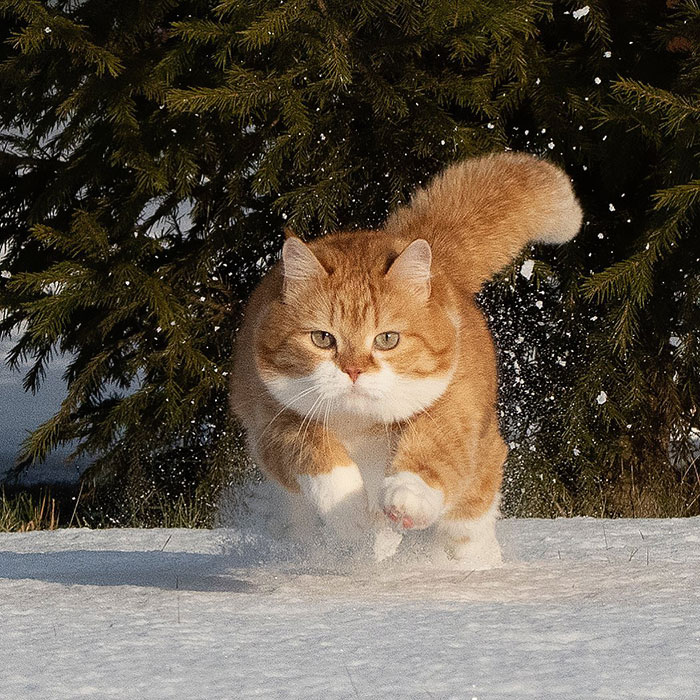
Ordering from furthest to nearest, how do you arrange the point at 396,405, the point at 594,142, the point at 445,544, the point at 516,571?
the point at 594,142 → the point at 445,544 → the point at 516,571 → the point at 396,405

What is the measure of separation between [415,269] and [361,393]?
16.2 inches

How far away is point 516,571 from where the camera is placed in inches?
136

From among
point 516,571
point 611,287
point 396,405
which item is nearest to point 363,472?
point 396,405

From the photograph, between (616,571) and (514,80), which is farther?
(514,80)

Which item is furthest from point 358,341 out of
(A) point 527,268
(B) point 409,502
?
(A) point 527,268

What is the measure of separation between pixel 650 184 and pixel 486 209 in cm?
204

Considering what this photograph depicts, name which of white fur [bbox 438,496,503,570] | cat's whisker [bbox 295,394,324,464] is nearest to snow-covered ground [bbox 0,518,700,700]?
white fur [bbox 438,496,503,570]

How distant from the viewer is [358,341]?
3312mm

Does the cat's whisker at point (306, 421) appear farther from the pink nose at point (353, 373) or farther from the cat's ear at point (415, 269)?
the cat's ear at point (415, 269)

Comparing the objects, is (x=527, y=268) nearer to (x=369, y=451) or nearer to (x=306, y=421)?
(x=369, y=451)

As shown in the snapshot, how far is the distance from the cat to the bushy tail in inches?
0.4

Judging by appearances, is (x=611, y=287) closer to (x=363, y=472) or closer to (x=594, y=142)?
(x=594, y=142)

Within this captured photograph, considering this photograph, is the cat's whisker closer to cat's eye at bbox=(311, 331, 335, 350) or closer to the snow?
cat's eye at bbox=(311, 331, 335, 350)

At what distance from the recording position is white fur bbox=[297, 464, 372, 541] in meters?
3.13
